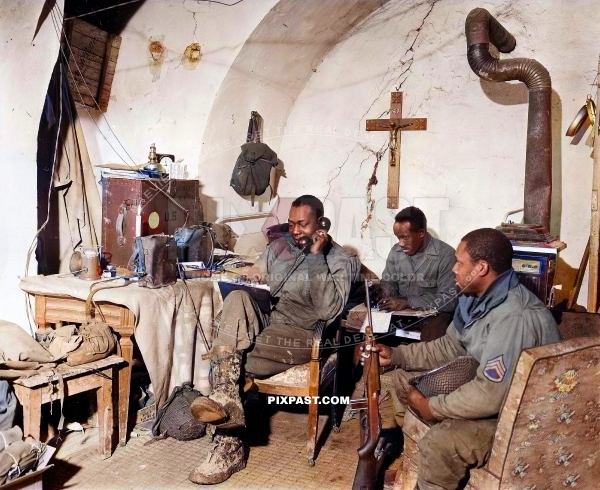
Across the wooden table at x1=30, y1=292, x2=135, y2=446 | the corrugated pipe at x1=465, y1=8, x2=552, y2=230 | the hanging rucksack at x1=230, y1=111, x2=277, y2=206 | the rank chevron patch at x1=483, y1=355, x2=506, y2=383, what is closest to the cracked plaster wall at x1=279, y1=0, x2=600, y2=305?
the corrugated pipe at x1=465, y1=8, x2=552, y2=230

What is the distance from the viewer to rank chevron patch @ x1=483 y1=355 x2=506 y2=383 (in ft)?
7.63

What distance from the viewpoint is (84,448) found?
3500 mm

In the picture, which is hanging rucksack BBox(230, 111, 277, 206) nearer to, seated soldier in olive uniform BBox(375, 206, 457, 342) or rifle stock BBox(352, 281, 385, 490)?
seated soldier in olive uniform BBox(375, 206, 457, 342)

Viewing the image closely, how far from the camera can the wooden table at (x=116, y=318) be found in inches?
138

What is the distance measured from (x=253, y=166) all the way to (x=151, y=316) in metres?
2.20

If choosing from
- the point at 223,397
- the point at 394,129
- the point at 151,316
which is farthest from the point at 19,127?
the point at 394,129

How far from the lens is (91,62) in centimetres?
456

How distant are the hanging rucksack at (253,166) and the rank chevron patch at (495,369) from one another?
11.0 feet

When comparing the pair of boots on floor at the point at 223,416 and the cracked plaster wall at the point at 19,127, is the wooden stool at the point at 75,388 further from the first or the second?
the cracked plaster wall at the point at 19,127

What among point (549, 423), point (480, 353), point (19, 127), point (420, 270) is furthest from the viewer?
point (420, 270)

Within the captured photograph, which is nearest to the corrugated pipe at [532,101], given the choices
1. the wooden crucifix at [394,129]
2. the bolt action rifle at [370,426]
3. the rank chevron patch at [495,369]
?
the wooden crucifix at [394,129]

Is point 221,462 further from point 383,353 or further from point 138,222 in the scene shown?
point 138,222

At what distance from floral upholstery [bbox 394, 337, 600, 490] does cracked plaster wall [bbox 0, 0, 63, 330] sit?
289 cm

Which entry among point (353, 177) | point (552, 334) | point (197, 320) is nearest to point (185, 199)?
point (197, 320)
